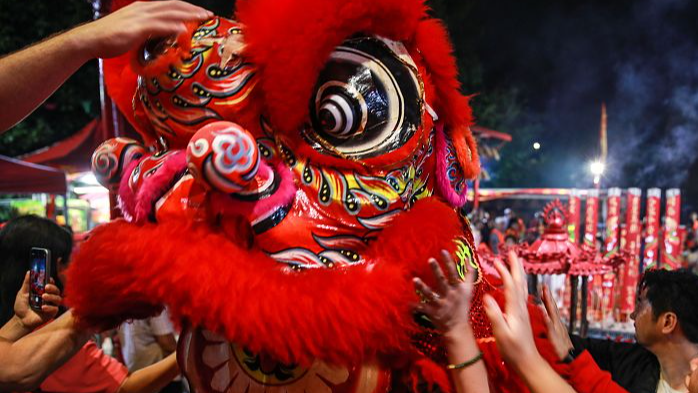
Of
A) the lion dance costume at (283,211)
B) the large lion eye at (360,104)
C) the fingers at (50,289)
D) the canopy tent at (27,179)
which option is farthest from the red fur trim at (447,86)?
the canopy tent at (27,179)

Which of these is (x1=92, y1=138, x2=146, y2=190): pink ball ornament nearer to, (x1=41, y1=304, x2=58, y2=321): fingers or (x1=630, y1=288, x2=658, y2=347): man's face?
(x1=41, y1=304, x2=58, y2=321): fingers

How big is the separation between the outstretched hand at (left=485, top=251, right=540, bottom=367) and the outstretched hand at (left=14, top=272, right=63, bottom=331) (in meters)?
1.36

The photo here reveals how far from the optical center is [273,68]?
118 cm

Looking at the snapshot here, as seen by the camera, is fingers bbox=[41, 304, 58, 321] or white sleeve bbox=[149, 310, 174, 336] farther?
white sleeve bbox=[149, 310, 174, 336]

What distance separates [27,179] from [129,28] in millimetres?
6531

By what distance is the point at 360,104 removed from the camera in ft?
3.99

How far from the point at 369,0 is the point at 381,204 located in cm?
48

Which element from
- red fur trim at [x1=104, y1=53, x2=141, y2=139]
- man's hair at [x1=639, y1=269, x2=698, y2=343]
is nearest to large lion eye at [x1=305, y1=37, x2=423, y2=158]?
red fur trim at [x1=104, y1=53, x2=141, y2=139]

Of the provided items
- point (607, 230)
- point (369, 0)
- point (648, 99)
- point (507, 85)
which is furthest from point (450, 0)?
point (369, 0)

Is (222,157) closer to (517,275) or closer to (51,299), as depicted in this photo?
(517,275)

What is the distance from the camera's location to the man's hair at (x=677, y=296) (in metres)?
2.34

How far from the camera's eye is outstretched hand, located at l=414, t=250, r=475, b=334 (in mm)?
1131

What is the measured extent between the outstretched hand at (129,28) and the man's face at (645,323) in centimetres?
237

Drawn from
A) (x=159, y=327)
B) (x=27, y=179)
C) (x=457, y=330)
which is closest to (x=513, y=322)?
(x=457, y=330)
